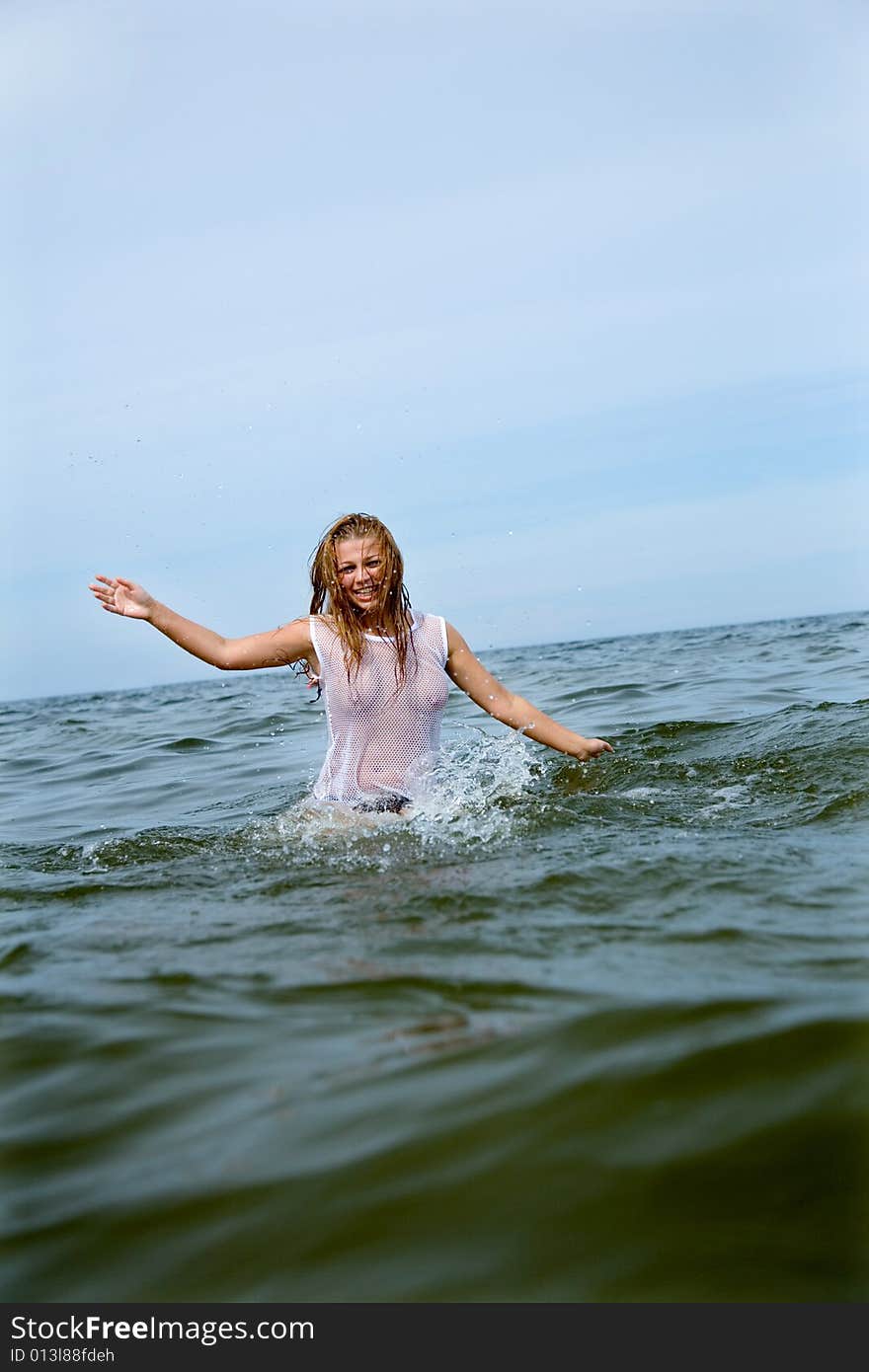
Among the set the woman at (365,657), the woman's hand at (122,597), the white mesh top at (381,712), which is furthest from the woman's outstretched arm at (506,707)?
the woman's hand at (122,597)

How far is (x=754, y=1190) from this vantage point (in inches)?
94.1

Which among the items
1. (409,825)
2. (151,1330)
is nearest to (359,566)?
(409,825)

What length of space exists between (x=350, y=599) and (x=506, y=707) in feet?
3.81

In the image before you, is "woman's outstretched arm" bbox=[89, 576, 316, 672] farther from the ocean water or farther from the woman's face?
the ocean water

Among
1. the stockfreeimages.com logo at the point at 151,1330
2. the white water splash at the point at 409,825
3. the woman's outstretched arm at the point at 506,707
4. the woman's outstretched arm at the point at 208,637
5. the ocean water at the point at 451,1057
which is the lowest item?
the stockfreeimages.com logo at the point at 151,1330

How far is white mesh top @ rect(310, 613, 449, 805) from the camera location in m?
6.20

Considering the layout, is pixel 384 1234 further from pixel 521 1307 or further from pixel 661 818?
pixel 661 818

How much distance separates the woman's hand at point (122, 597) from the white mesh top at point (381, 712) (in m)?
0.91

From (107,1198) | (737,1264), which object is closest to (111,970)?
(107,1198)

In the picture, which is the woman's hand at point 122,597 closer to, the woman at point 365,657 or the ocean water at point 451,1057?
the woman at point 365,657

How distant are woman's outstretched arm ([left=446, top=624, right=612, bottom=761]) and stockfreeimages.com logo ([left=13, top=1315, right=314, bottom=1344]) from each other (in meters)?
4.52

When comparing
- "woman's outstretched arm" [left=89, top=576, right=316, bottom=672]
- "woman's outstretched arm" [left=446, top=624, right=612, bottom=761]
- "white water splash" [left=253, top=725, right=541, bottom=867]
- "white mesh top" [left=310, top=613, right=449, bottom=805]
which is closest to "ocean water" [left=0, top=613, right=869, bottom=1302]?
"white water splash" [left=253, top=725, right=541, bottom=867]

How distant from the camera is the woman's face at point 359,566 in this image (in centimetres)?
606

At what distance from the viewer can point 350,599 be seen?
242 inches
